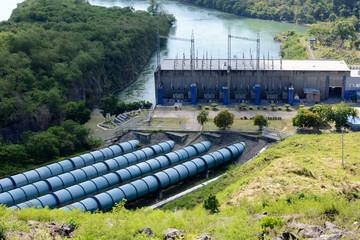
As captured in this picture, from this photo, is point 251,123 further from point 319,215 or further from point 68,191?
point 319,215

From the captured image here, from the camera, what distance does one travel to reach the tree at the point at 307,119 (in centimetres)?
5007

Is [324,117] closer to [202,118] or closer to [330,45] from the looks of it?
[202,118]

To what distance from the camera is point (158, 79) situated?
6194 centimetres

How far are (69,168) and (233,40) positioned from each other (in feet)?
221

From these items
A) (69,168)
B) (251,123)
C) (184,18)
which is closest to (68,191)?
(69,168)

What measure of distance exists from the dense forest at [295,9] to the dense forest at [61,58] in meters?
35.4

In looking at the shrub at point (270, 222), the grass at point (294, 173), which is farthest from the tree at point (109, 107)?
the shrub at point (270, 222)

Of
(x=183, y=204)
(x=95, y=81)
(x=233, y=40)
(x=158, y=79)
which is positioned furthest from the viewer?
(x=233, y=40)

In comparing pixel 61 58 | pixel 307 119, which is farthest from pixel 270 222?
pixel 61 58

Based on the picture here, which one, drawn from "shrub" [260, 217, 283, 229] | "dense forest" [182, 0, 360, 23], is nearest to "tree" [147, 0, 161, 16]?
"dense forest" [182, 0, 360, 23]

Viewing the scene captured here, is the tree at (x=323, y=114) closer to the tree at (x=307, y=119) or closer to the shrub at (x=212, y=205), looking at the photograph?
the tree at (x=307, y=119)

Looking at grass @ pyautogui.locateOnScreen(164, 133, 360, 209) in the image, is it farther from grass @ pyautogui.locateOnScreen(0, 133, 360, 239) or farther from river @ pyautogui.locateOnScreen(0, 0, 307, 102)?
river @ pyautogui.locateOnScreen(0, 0, 307, 102)

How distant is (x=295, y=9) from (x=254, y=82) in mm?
73768

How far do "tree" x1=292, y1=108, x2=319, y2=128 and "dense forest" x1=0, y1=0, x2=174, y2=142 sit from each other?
26671 mm
